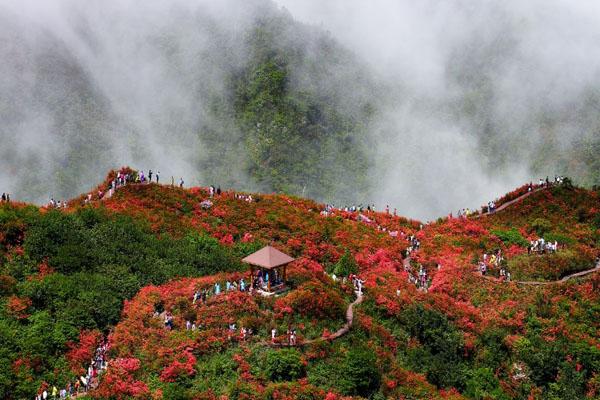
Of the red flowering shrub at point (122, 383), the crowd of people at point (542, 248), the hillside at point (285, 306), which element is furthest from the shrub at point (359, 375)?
the crowd of people at point (542, 248)

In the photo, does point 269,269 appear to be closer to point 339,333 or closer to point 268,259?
point 268,259

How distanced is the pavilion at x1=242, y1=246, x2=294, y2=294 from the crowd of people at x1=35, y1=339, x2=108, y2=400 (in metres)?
8.66

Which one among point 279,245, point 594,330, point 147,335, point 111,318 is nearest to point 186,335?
point 147,335

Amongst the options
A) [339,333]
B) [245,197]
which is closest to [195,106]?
[245,197]

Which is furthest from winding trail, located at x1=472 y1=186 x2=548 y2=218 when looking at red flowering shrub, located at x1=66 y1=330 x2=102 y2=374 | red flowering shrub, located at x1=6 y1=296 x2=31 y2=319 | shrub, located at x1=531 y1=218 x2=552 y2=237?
red flowering shrub, located at x1=6 y1=296 x2=31 y2=319

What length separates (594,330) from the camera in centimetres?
3847

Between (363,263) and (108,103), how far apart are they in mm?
70922

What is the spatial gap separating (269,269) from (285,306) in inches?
94.7

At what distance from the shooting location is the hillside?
30281mm

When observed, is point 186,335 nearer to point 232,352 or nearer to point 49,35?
point 232,352

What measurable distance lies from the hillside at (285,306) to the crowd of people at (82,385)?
0.51 m

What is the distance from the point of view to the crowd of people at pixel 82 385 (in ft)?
99.5

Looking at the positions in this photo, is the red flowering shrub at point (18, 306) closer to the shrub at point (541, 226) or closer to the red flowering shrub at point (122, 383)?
the red flowering shrub at point (122, 383)

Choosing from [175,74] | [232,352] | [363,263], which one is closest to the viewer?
[232,352]
